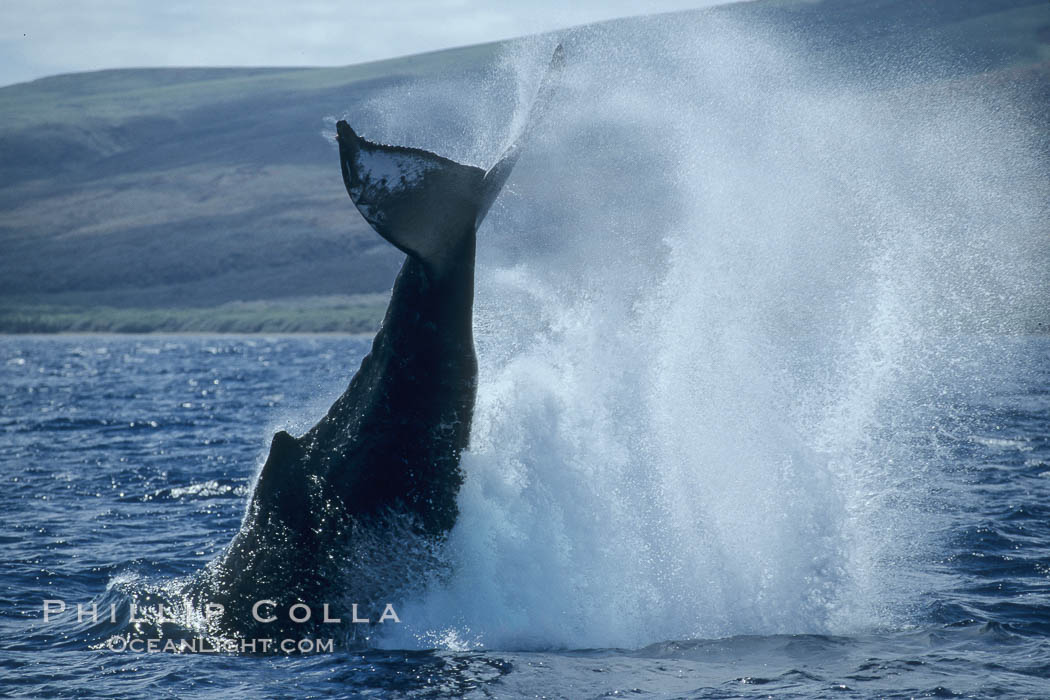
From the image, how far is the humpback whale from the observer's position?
769cm

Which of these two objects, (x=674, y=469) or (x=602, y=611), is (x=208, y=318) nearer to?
(x=674, y=469)

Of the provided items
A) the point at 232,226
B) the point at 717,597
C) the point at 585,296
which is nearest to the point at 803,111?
the point at 585,296

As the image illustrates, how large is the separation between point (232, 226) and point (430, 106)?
68.2 m

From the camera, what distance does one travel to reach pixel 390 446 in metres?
8.32

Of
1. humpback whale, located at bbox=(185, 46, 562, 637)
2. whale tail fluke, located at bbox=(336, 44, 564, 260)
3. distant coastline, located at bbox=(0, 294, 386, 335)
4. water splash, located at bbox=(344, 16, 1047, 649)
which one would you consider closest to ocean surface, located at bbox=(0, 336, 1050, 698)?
water splash, located at bbox=(344, 16, 1047, 649)

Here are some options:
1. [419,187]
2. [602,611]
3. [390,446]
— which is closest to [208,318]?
[602,611]

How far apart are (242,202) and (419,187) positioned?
16498cm

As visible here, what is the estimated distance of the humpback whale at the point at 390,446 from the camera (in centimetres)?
769

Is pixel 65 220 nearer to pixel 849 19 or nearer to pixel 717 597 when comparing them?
pixel 849 19

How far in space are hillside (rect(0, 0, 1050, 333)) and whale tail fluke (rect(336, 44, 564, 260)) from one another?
76.6 meters

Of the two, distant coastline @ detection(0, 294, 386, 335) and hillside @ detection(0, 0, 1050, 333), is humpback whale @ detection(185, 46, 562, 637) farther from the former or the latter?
distant coastline @ detection(0, 294, 386, 335)

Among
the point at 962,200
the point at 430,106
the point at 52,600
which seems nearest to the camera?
the point at 52,600

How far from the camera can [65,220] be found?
6462 inches

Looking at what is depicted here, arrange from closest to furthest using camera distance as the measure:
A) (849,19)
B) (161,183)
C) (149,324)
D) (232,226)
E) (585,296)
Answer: (585,296), (149,324), (849,19), (232,226), (161,183)
